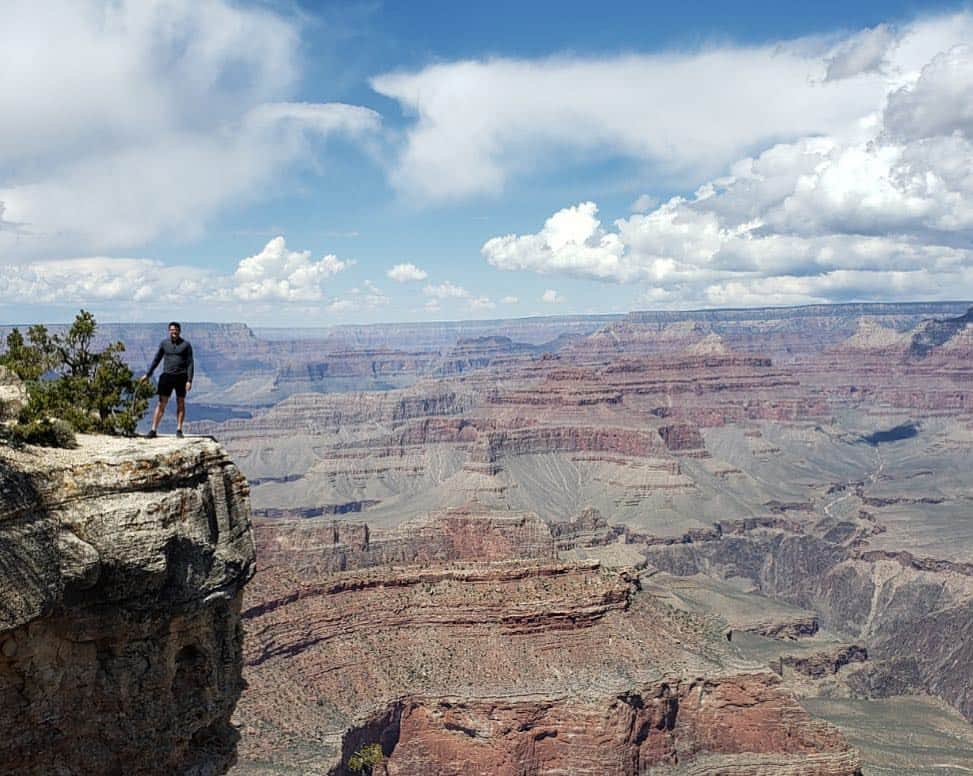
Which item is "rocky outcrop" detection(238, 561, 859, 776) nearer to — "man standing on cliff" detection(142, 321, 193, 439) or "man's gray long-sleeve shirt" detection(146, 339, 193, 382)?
"man standing on cliff" detection(142, 321, 193, 439)

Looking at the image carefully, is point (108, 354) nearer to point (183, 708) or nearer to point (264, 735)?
point (183, 708)

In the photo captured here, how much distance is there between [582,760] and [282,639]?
19297 mm

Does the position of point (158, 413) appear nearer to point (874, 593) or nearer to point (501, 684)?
point (501, 684)

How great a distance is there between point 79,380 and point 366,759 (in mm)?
34603

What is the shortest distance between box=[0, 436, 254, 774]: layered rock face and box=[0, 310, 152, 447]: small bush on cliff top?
5.07ft

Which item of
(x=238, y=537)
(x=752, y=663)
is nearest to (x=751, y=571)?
(x=752, y=663)

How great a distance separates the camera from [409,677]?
56500 millimetres

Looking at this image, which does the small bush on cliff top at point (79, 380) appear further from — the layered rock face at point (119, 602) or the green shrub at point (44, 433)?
the layered rock face at point (119, 602)

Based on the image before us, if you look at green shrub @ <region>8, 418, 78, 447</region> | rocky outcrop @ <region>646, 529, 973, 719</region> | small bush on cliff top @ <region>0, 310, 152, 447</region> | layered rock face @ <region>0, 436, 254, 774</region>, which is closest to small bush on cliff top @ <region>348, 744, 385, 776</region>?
layered rock face @ <region>0, 436, 254, 774</region>

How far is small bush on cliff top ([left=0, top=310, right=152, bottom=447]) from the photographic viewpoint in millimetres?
21531

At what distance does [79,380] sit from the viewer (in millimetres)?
22297

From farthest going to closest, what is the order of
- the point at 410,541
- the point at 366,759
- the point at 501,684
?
the point at 410,541, the point at 501,684, the point at 366,759

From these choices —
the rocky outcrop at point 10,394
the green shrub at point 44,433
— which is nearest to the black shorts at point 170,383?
the green shrub at point 44,433

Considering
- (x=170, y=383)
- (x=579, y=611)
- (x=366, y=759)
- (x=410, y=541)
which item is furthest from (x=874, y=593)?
(x=170, y=383)
